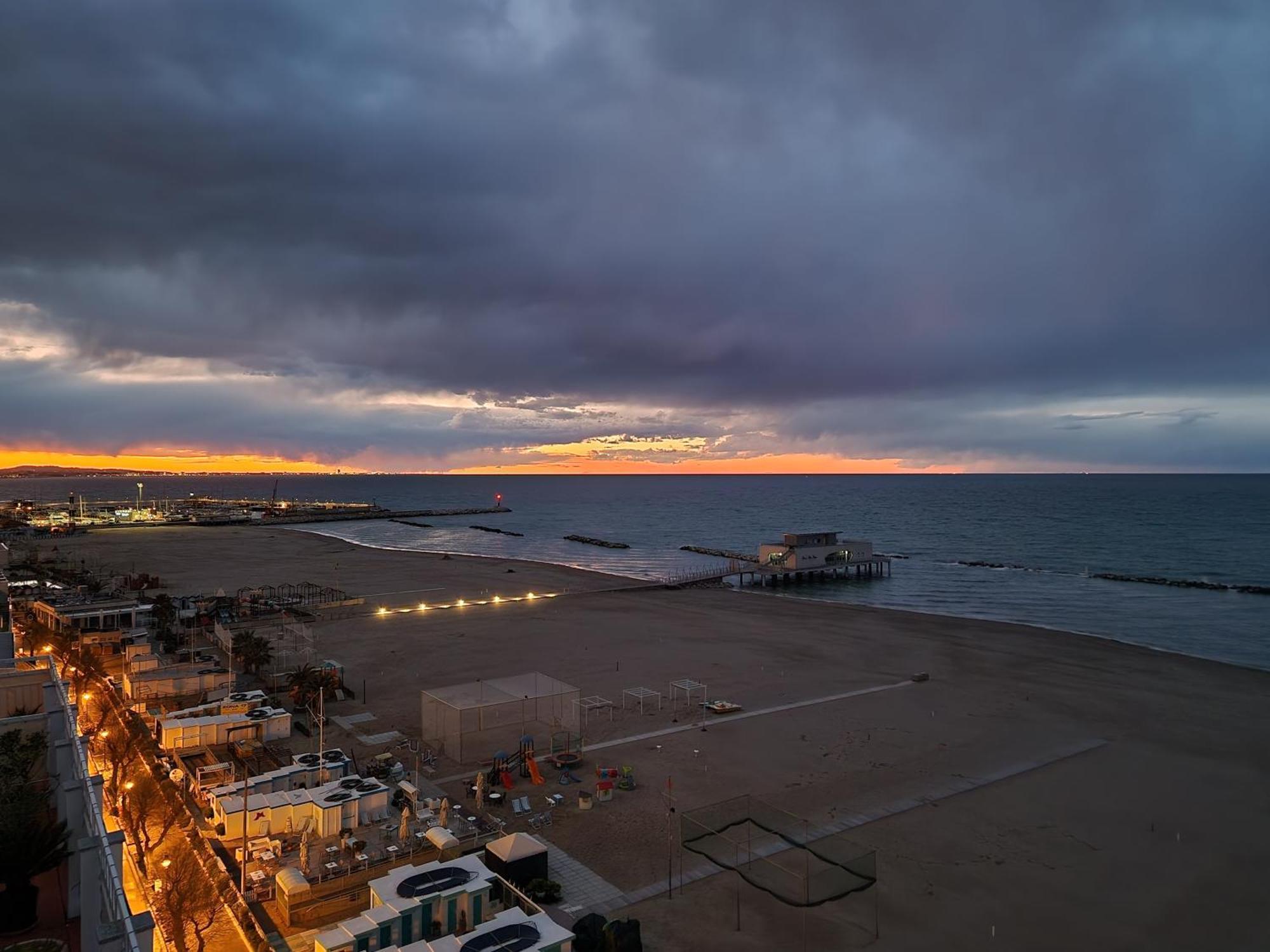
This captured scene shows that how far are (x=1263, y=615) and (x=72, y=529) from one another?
16330 centimetres

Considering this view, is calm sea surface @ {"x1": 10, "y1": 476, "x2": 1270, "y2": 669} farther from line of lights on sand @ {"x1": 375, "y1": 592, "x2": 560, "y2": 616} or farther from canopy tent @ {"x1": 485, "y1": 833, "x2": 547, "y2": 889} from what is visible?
canopy tent @ {"x1": 485, "y1": 833, "x2": 547, "y2": 889}

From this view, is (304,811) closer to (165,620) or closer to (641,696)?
(641,696)

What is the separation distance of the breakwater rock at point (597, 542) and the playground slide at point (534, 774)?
314 ft

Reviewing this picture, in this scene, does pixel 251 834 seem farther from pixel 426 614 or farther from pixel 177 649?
pixel 426 614

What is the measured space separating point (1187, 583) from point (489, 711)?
7831cm

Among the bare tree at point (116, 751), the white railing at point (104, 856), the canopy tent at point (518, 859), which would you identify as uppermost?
the white railing at point (104, 856)

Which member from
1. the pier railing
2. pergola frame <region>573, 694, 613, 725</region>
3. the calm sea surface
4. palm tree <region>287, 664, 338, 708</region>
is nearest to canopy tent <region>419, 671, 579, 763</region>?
pergola frame <region>573, 694, 613, 725</region>

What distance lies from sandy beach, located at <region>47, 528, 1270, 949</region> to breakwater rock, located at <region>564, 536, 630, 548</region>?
62.8m

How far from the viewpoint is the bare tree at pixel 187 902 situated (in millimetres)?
14319

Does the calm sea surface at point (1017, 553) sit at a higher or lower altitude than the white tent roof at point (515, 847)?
lower

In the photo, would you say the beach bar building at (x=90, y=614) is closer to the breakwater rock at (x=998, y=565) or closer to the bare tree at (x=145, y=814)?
the bare tree at (x=145, y=814)

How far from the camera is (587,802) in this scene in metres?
22.8

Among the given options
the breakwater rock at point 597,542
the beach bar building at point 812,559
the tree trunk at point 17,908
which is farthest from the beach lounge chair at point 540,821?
the breakwater rock at point 597,542

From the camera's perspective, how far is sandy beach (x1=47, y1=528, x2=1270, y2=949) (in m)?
17.6
